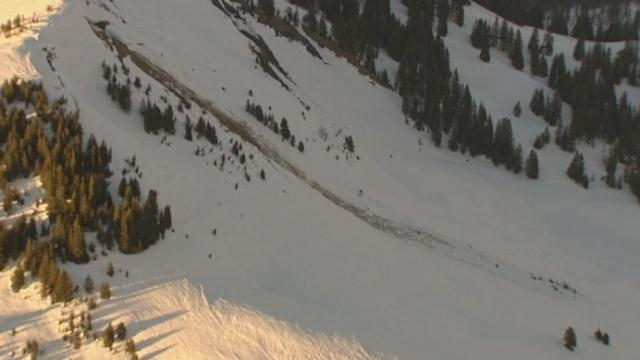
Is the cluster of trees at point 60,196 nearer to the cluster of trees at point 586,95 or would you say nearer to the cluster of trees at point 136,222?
the cluster of trees at point 136,222

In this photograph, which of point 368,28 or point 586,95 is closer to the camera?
point 586,95

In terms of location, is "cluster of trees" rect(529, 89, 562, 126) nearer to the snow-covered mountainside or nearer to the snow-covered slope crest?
the snow-covered mountainside

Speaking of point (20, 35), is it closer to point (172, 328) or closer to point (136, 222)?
point (136, 222)

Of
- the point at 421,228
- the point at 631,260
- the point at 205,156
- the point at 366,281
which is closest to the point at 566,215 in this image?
the point at 631,260

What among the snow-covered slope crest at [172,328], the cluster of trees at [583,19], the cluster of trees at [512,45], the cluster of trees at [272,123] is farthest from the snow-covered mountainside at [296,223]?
the cluster of trees at [583,19]

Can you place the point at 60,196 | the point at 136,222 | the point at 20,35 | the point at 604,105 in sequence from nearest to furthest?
the point at 60,196 → the point at 136,222 → the point at 20,35 → the point at 604,105

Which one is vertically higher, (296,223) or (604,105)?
(296,223)

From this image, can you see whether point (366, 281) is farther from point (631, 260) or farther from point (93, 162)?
point (631, 260)

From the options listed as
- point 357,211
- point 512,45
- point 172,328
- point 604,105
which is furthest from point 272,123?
point 512,45
